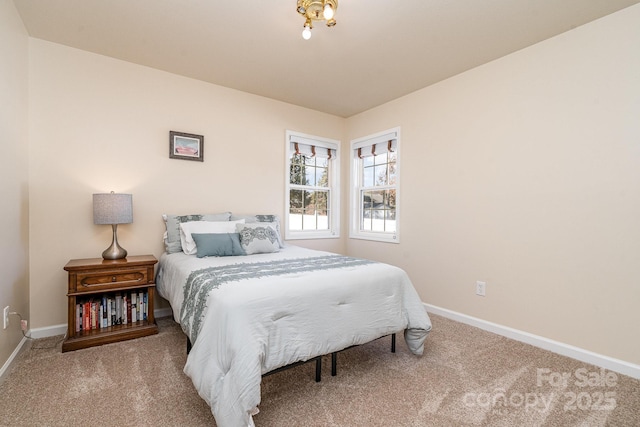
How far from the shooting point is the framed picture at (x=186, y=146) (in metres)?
3.19

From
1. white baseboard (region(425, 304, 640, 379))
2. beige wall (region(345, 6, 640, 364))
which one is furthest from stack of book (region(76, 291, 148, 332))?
white baseboard (region(425, 304, 640, 379))

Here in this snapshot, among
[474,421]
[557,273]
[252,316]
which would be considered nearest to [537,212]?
[557,273]

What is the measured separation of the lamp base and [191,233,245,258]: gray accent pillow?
0.61 m

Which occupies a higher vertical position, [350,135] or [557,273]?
[350,135]

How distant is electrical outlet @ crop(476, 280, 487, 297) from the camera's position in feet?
9.48

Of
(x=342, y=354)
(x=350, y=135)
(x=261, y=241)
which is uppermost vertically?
(x=350, y=135)

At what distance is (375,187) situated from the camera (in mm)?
4141

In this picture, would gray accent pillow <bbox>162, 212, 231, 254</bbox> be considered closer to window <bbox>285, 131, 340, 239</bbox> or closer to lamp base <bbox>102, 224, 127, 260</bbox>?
lamp base <bbox>102, 224, 127, 260</bbox>

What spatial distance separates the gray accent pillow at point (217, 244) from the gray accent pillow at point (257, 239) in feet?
0.25

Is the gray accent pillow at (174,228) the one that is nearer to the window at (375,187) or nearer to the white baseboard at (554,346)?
the window at (375,187)

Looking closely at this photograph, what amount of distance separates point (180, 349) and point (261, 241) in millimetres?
1108

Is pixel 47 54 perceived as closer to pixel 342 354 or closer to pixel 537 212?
pixel 342 354

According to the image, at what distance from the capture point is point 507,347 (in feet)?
8.10

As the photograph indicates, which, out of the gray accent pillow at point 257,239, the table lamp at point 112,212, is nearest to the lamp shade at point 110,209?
the table lamp at point 112,212
